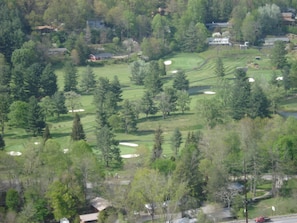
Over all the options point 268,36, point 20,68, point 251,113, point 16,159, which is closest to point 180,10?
point 268,36

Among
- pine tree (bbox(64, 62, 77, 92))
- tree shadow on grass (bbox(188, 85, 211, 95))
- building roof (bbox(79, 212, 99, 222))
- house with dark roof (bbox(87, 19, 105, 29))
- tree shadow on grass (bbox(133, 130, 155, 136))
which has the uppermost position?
house with dark roof (bbox(87, 19, 105, 29))

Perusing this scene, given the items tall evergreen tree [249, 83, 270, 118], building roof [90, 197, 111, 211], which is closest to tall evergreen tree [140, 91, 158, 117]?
tall evergreen tree [249, 83, 270, 118]

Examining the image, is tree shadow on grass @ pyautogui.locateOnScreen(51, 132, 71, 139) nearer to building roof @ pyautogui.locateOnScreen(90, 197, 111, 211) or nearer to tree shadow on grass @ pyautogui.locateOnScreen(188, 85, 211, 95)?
building roof @ pyautogui.locateOnScreen(90, 197, 111, 211)

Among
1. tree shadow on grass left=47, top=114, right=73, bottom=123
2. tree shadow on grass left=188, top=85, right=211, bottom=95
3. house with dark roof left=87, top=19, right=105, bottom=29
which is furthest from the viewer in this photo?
house with dark roof left=87, top=19, right=105, bottom=29

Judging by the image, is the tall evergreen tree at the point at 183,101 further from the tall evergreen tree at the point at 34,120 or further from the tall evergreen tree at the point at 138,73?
the tall evergreen tree at the point at 34,120

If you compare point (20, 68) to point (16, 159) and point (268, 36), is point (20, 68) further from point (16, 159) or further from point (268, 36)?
point (268, 36)
